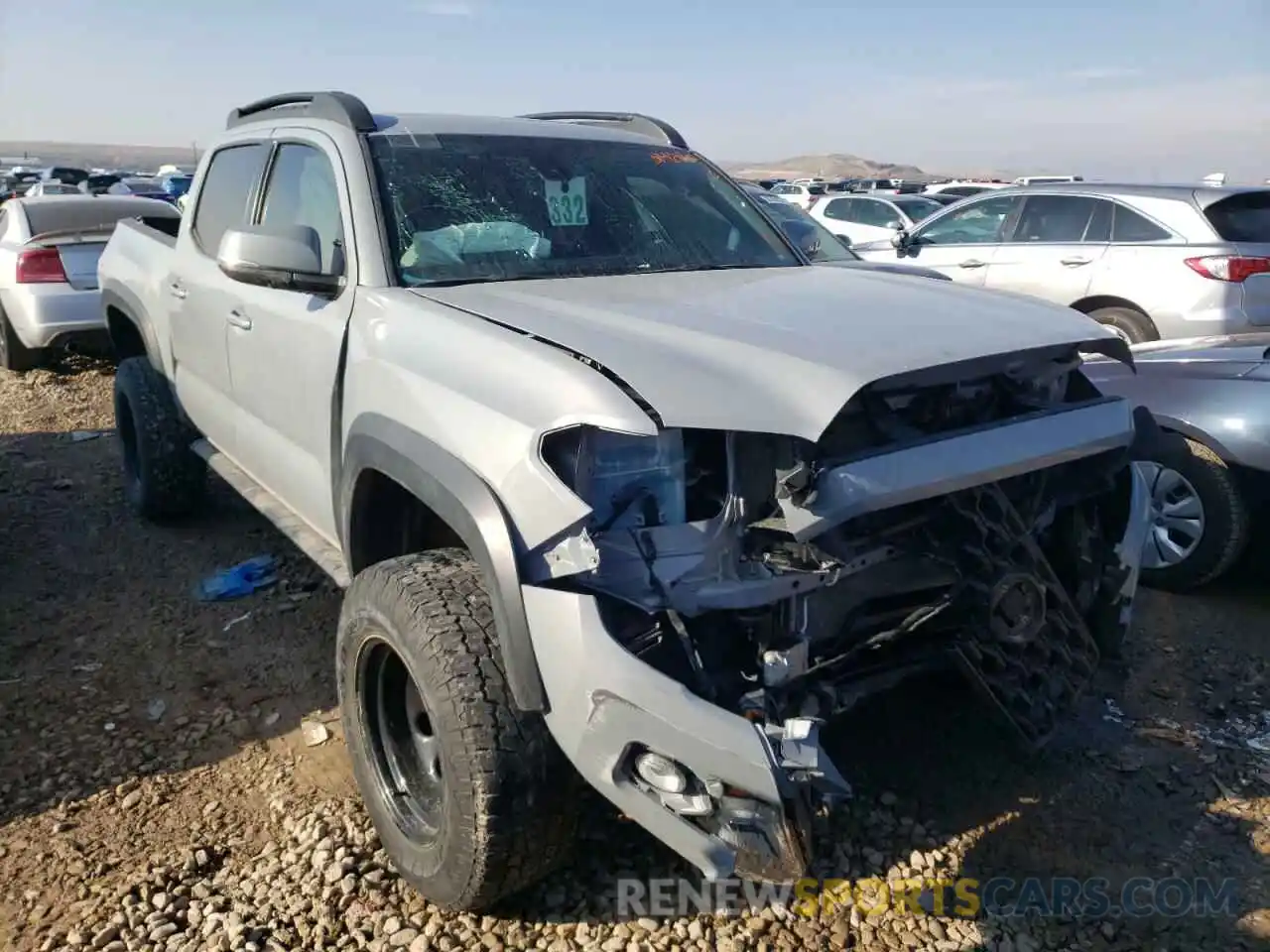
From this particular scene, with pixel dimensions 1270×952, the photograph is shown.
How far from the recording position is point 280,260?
293cm

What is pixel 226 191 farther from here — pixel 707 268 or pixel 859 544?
pixel 859 544

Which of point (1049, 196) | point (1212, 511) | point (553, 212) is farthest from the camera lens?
point (1049, 196)

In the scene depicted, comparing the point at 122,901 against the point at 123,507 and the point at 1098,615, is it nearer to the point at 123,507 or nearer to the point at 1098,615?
the point at 1098,615

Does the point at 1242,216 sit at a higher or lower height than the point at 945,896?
higher

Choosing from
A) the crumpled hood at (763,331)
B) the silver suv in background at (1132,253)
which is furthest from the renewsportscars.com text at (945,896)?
the silver suv in background at (1132,253)

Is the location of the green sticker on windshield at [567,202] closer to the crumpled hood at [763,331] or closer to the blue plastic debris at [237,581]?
the crumpled hood at [763,331]

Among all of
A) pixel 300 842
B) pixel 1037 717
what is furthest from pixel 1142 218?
pixel 300 842

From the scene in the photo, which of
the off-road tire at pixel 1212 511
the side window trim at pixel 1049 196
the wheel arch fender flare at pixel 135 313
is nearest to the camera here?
the off-road tire at pixel 1212 511

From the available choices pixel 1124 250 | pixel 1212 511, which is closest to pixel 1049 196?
pixel 1124 250

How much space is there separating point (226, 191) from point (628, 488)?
291 centimetres

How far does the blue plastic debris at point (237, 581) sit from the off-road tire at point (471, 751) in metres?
2.11

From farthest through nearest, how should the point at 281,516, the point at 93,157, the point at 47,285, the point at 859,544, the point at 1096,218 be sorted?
the point at 93,157, the point at 1096,218, the point at 47,285, the point at 281,516, the point at 859,544

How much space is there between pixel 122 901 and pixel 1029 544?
2.51 meters

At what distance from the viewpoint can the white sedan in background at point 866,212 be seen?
14.7 m
